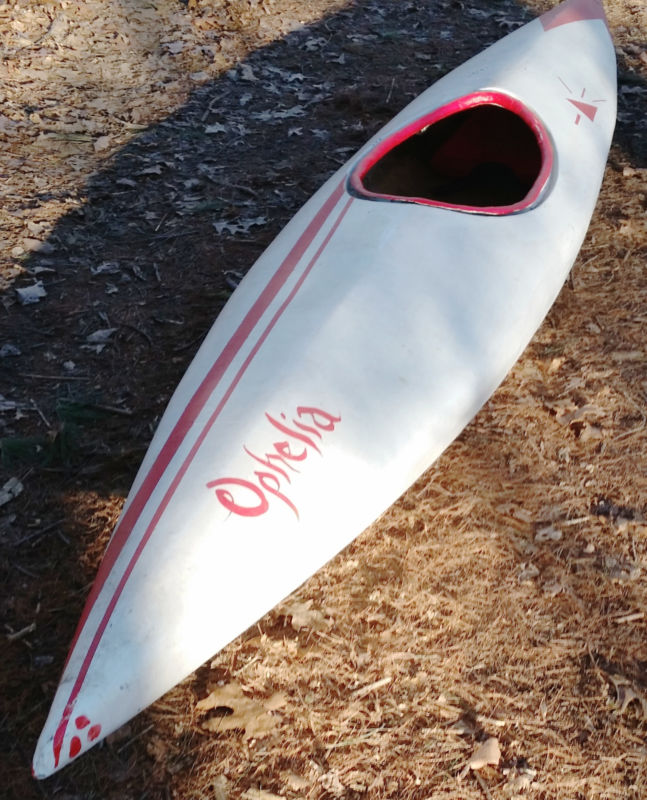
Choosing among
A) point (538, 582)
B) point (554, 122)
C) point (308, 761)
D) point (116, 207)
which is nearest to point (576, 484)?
point (538, 582)

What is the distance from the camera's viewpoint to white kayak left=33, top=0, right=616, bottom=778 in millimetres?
2102

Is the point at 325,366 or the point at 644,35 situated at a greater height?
the point at 325,366

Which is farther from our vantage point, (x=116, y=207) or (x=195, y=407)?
(x=116, y=207)

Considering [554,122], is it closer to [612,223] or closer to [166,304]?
[612,223]

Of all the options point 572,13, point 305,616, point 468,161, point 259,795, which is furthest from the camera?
point 572,13

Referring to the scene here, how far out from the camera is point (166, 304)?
4.01m

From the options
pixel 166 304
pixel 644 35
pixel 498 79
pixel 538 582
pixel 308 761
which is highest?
pixel 498 79

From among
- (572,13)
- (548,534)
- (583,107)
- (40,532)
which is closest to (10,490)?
(40,532)

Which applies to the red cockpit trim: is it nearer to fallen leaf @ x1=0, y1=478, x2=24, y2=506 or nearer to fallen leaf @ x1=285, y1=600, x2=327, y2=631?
fallen leaf @ x1=285, y1=600, x2=327, y2=631

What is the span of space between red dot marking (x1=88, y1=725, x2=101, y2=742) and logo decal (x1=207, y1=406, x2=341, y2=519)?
0.69m

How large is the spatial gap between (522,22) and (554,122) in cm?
404

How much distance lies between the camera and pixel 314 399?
96.3 inches

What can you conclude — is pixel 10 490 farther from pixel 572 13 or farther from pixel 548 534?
pixel 572 13

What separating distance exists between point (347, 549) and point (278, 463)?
699 millimetres
